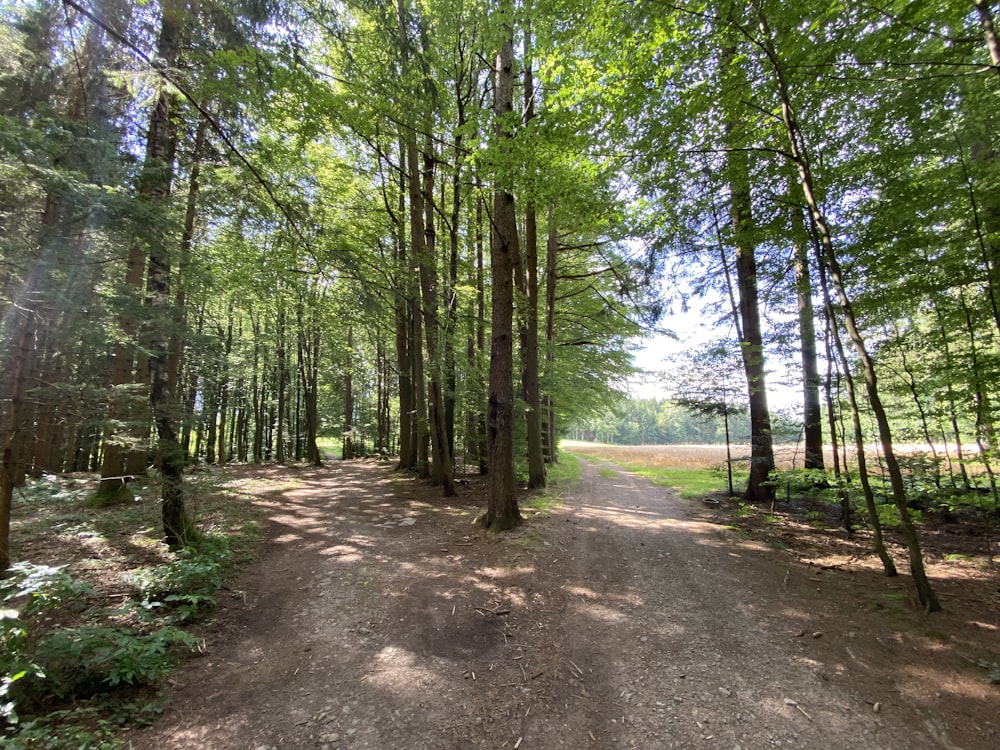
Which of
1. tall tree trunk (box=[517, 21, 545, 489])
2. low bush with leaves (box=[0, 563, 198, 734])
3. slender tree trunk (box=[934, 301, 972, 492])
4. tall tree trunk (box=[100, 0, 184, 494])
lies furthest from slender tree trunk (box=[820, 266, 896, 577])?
tall tree trunk (box=[100, 0, 184, 494])

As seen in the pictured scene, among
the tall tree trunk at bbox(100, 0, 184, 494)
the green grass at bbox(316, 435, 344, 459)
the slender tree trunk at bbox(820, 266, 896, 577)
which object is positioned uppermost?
the tall tree trunk at bbox(100, 0, 184, 494)

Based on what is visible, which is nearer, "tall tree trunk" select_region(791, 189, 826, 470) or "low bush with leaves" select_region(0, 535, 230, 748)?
"low bush with leaves" select_region(0, 535, 230, 748)

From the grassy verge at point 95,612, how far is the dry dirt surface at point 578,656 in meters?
0.31

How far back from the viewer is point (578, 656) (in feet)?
12.0

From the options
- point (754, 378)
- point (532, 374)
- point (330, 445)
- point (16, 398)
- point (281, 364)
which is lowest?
point (330, 445)

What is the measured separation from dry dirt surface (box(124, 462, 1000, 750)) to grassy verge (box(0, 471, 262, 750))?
306 mm

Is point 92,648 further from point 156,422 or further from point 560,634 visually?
point 560,634

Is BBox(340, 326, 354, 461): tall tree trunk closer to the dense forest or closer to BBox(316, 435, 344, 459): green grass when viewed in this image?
BBox(316, 435, 344, 459): green grass

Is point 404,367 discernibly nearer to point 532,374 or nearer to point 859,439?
point 532,374

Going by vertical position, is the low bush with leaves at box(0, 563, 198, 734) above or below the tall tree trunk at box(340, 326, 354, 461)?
below

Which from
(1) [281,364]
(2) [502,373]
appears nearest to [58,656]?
(2) [502,373]

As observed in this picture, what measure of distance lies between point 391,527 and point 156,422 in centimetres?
416

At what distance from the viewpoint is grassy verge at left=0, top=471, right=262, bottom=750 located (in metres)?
2.75

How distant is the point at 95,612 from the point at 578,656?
4.61 metres
